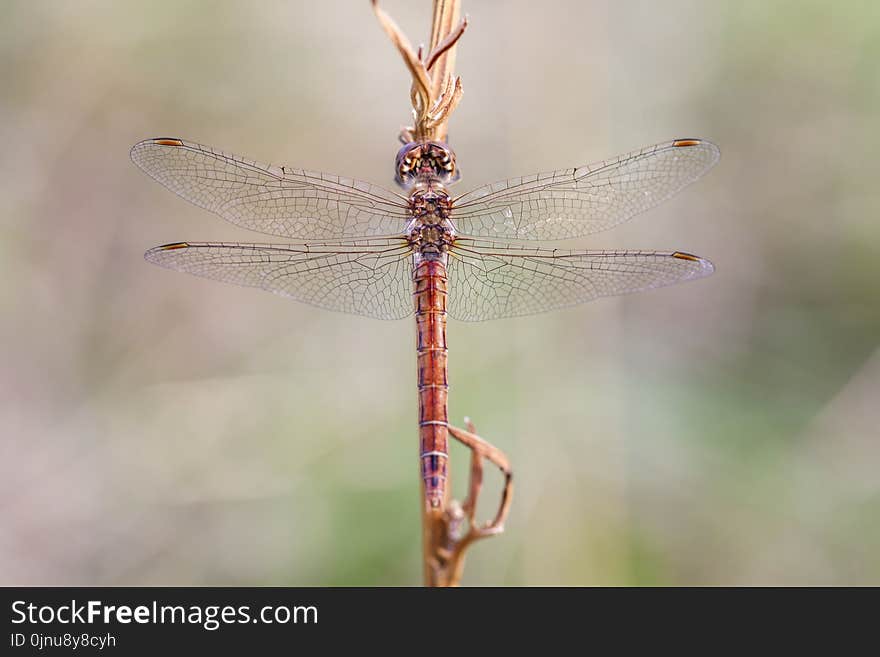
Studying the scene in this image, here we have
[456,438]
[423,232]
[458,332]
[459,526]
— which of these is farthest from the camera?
[458,332]

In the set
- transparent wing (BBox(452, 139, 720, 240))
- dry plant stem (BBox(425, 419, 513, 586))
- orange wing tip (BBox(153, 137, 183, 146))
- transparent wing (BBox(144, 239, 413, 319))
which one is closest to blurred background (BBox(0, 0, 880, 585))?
transparent wing (BBox(144, 239, 413, 319))

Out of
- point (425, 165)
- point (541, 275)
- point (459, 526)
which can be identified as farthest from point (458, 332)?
point (459, 526)

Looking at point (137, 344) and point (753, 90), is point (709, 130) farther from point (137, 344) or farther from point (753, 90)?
point (137, 344)

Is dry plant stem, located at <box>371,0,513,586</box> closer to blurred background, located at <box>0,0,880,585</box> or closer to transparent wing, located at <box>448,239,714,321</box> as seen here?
transparent wing, located at <box>448,239,714,321</box>

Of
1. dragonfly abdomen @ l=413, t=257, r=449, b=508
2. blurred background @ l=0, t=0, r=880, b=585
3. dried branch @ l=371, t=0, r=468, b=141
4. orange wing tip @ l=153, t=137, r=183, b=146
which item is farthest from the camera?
blurred background @ l=0, t=0, r=880, b=585

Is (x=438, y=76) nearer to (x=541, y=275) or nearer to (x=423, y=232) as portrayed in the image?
(x=423, y=232)

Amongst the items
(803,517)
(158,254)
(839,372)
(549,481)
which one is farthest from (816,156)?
(158,254)
